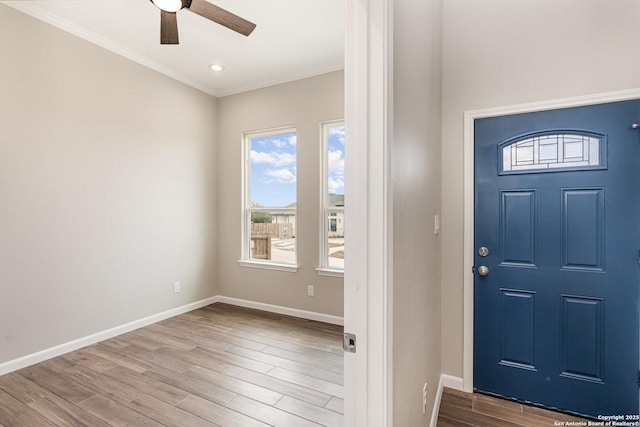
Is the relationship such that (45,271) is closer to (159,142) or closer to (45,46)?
(159,142)

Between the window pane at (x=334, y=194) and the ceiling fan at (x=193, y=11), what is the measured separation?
61.3 inches

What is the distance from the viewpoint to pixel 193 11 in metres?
2.14

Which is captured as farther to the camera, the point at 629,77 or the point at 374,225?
the point at 629,77

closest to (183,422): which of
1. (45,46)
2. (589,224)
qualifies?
(589,224)

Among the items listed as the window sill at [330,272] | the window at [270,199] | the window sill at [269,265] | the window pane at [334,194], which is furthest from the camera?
the window at [270,199]

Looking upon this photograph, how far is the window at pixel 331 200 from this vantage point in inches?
144

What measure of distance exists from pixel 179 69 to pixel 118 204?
1.77 meters

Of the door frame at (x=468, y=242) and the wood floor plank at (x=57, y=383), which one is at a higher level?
the door frame at (x=468, y=242)

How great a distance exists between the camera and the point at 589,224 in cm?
197

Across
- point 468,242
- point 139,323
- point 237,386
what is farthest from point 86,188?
point 468,242

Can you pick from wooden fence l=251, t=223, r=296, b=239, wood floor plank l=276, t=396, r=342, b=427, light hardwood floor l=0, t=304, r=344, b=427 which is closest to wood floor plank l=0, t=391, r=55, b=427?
light hardwood floor l=0, t=304, r=344, b=427

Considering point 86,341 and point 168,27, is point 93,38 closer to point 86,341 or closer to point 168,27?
point 168,27

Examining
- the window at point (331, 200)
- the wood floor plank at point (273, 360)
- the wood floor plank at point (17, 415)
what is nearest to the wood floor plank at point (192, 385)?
the wood floor plank at point (273, 360)

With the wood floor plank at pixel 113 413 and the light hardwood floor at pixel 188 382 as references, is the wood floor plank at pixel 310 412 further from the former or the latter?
the wood floor plank at pixel 113 413
